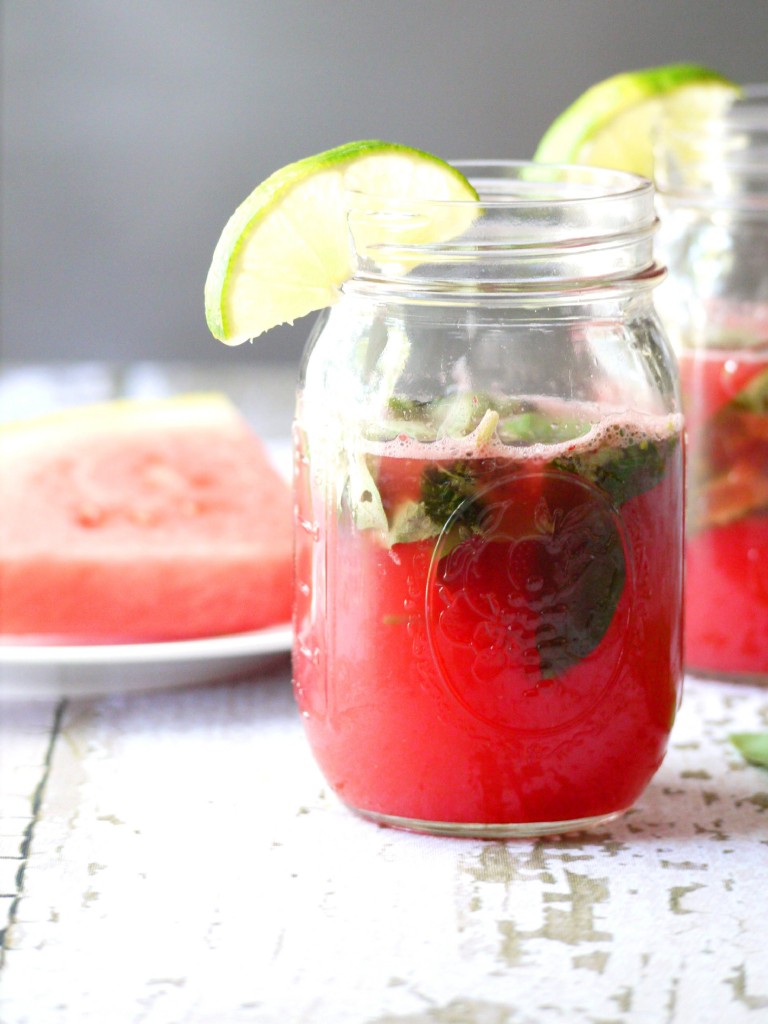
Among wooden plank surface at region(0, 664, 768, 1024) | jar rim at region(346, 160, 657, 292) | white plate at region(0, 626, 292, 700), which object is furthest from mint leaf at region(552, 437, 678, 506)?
white plate at region(0, 626, 292, 700)

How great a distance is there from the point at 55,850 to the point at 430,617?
1.10 ft

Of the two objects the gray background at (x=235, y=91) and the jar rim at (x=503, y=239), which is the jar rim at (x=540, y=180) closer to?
the jar rim at (x=503, y=239)

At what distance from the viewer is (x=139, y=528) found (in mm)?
1503

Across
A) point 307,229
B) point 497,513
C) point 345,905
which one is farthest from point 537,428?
point 345,905

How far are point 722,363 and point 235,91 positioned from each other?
9.14 feet

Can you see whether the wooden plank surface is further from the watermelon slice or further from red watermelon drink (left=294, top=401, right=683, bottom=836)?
the watermelon slice

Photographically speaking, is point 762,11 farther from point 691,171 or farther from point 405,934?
point 405,934

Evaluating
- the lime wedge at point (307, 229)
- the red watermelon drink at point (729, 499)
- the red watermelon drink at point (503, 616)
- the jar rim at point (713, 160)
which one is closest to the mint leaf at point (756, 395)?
the red watermelon drink at point (729, 499)

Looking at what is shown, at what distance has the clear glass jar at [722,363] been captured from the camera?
4.49ft

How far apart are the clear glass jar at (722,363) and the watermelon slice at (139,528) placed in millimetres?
426

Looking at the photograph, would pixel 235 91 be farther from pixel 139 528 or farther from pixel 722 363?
pixel 722 363

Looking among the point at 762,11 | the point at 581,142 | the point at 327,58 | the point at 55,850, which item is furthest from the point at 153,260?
the point at 55,850

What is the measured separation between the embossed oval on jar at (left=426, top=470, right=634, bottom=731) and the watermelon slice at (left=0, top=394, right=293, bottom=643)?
17.6 inches

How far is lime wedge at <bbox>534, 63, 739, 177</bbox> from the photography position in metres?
1.30
